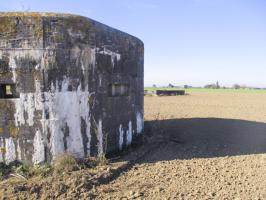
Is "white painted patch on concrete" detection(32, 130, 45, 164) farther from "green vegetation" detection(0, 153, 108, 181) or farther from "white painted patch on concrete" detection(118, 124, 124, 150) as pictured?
"white painted patch on concrete" detection(118, 124, 124, 150)

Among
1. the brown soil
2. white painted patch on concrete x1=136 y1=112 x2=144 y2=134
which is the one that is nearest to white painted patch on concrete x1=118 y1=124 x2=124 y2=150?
the brown soil

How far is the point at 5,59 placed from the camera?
5.16m

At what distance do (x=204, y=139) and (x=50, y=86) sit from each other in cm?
462

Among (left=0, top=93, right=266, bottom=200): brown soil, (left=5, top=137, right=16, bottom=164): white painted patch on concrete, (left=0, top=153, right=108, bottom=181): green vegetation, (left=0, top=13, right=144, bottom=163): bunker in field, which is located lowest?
(left=0, top=93, right=266, bottom=200): brown soil

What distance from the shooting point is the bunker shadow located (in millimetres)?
6660

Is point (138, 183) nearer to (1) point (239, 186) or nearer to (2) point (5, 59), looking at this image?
(1) point (239, 186)

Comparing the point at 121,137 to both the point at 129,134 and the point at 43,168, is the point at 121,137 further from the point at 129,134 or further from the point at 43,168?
the point at 43,168

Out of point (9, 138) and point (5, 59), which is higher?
point (5, 59)

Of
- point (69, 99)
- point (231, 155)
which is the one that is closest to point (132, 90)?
point (69, 99)

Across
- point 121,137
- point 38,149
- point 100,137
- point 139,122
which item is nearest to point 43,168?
point 38,149

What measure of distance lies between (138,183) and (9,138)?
7.97 feet

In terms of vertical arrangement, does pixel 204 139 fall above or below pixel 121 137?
below

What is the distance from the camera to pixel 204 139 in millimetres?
→ 8047

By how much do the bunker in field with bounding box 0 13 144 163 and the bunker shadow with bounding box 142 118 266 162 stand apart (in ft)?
5.39
